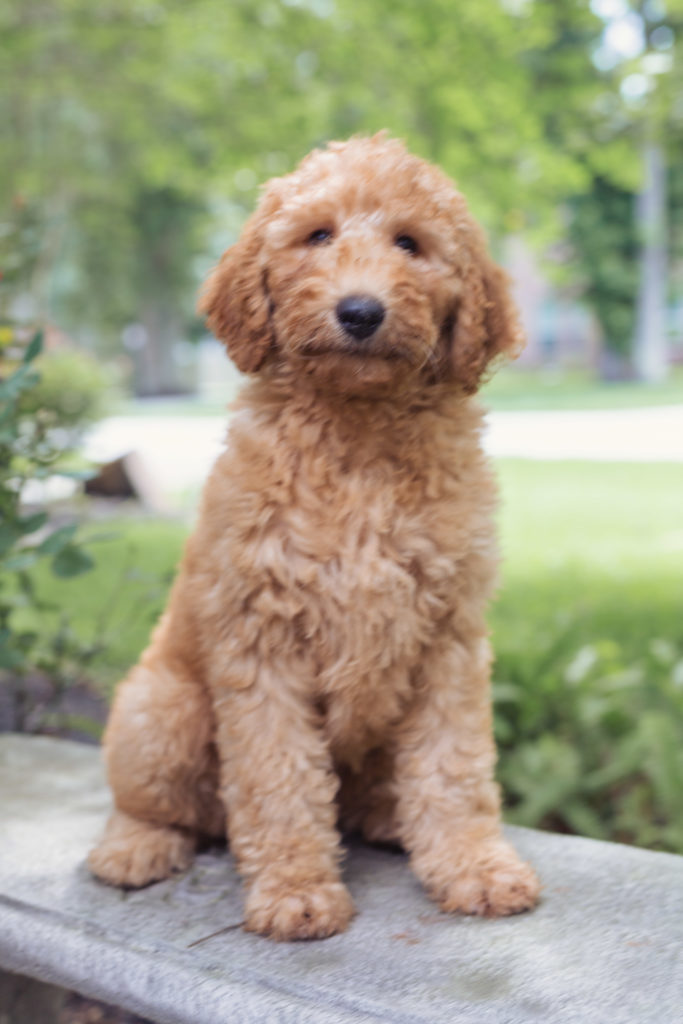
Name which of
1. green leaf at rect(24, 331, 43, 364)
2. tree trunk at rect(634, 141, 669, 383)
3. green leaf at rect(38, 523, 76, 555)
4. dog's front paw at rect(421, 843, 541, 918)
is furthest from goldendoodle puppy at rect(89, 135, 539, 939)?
tree trunk at rect(634, 141, 669, 383)

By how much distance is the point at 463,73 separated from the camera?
783 cm

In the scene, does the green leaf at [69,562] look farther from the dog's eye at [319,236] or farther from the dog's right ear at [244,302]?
the dog's eye at [319,236]

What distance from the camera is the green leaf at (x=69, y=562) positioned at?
3.58m

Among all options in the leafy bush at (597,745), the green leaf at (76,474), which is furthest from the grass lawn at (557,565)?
the green leaf at (76,474)

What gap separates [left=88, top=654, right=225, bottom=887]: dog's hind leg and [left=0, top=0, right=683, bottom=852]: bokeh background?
27.3 inches

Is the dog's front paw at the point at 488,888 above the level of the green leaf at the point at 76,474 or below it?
below

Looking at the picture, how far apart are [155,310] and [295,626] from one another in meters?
37.4

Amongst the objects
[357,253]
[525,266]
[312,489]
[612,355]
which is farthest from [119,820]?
[525,266]

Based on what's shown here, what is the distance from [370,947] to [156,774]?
755 mm

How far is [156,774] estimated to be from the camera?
9.28 ft

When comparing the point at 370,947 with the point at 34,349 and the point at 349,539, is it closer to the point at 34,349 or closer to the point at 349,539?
the point at 349,539

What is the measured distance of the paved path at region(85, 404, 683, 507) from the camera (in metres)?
12.7

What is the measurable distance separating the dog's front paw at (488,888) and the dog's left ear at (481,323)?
4.03ft

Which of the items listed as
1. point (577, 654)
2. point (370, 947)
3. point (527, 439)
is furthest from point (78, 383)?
point (370, 947)
